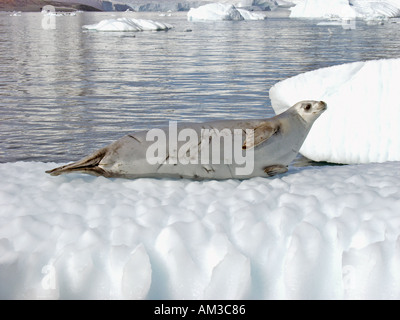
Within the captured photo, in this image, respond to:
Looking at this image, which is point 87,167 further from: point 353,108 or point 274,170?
point 353,108

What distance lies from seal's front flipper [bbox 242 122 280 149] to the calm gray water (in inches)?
158

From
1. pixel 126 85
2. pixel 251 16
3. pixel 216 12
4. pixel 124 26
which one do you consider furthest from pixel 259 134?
pixel 251 16

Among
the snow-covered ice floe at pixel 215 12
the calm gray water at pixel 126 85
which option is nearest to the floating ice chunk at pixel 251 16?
the snow-covered ice floe at pixel 215 12

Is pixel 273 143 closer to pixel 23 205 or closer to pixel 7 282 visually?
pixel 23 205

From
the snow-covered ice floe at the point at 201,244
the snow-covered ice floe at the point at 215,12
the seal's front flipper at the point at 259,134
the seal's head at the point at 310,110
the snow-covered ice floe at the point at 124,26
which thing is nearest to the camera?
the snow-covered ice floe at the point at 201,244

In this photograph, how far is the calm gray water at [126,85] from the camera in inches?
351

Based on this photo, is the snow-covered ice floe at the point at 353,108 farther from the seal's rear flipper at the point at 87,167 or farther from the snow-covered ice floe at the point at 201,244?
the seal's rear flipper at the point at 87,167

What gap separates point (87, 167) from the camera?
3.52 m

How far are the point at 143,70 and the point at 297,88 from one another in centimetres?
1225

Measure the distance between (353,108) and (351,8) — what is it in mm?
46966

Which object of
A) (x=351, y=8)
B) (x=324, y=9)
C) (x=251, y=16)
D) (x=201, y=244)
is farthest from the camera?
(x=251, y=16)

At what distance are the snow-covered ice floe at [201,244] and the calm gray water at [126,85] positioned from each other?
4.48 metres
